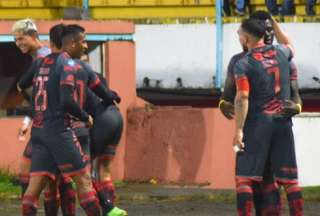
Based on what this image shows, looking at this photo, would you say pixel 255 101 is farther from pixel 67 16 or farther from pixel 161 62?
pixel 161 62

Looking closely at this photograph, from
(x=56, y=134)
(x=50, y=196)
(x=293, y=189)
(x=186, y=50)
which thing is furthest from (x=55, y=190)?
(x=186, y=50)

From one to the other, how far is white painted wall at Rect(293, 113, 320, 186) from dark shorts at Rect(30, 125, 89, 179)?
19.7ft

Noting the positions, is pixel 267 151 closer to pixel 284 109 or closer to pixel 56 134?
pixel 284 109

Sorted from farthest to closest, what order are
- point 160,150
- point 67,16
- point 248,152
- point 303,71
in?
point 303,71 → point 67,16 → point 160,150 → point 248,152

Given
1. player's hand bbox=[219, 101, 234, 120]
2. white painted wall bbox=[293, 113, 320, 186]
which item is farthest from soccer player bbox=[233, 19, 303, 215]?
white painted wall bbox=[293, 113, 320, 186]

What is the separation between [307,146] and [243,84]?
5846 millimetres

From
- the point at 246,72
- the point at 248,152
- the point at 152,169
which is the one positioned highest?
the point at 246,72

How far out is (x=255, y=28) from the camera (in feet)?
30.3

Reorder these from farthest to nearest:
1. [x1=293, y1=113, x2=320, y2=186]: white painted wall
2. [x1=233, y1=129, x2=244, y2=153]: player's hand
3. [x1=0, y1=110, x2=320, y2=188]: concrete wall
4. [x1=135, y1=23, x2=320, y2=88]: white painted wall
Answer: [x1=135, y1=23, x2=320, y2=88]: white painted wall → [x1=293, y1=113, x2=320, y2=186]: white painted wall → [x1=0, y1=110, x2=320, y2=188]: concrete wall → [x1=233, y1=129, x2=244, y2=153]: player's hand

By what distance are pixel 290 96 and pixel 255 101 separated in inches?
14.9

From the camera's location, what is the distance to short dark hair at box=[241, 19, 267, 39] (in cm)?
924

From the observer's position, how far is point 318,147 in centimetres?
1480

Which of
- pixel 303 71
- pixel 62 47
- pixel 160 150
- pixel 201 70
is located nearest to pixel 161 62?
pixel 201 70

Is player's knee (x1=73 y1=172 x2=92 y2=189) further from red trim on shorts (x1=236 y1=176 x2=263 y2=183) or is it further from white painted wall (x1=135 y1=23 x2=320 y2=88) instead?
white painted wall (x1=135 y1=23 x2=320 y2=88)
